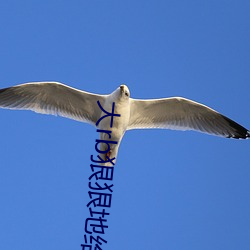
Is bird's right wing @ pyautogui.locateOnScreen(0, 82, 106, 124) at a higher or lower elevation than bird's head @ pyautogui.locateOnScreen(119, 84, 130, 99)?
higher

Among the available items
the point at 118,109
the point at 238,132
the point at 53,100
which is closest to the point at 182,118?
the point at 238,132

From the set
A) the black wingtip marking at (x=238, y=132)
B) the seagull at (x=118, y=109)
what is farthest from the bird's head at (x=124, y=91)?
the black wingtip marking at (x=238, y=132)

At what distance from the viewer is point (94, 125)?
8.45m

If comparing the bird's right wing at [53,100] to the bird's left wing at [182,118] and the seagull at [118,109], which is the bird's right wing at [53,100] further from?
the bird's left wing at [182,118]

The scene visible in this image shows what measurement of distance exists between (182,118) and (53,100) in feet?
6.83

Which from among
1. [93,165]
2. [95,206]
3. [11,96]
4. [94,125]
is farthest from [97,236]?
[11,96]

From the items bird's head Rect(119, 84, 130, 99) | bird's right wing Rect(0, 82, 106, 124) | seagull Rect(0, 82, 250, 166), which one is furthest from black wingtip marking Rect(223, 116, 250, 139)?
bird's right wing Rect(0, 82, 106, 124)

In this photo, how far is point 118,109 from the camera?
25.4 ft

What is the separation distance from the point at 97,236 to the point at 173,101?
2628 millimetres

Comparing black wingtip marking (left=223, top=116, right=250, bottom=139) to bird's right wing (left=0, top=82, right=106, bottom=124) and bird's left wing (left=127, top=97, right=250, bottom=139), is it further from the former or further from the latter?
bird's right wing (left=0, top=82, right=106, bottom=124)

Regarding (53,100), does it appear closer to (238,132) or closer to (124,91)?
(124,91)

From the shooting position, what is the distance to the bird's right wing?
26.7ft

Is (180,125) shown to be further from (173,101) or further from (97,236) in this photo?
(97,236)

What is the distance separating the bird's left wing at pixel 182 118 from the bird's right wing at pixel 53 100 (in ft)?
2.15
